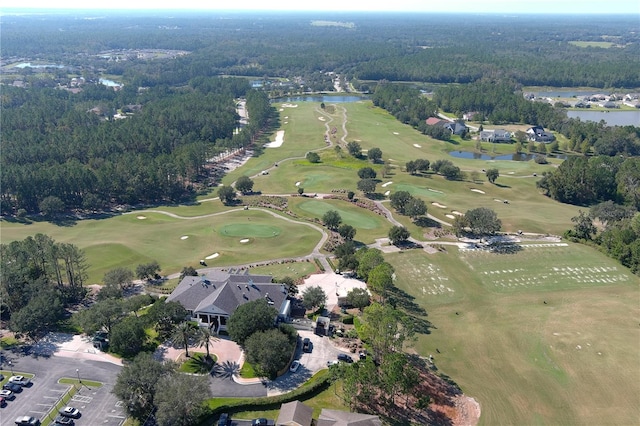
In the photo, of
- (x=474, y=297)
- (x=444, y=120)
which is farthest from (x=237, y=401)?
(x=444, y=120)

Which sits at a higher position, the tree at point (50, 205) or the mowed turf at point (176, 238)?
the tree at point (50, 205)

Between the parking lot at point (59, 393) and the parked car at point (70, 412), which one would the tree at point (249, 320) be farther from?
the parked car at point (70, 412)

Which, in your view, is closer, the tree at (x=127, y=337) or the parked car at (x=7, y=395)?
the parked car at (x=7, y=395)

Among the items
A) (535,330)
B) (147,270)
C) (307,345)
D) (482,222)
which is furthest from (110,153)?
(535,330)

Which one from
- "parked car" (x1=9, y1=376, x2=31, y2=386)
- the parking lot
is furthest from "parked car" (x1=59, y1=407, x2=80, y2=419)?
"parked car" (x1=9, y1=376, x2=31, y2=386)

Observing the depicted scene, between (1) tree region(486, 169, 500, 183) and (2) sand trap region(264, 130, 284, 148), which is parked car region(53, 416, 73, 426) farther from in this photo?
(2) sand trap region(264, 130, 284, 148)

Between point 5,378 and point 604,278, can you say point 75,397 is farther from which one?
point 604,278

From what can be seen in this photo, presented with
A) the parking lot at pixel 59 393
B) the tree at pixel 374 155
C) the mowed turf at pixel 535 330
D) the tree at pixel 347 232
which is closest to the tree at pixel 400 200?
the tree at pixel 347 232
